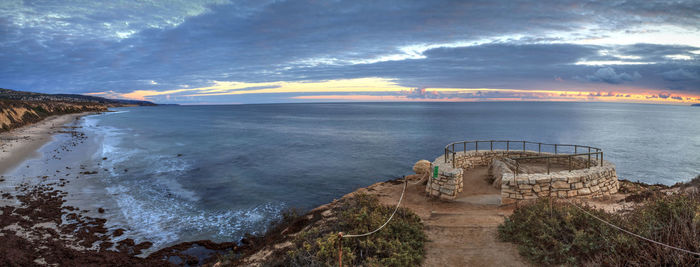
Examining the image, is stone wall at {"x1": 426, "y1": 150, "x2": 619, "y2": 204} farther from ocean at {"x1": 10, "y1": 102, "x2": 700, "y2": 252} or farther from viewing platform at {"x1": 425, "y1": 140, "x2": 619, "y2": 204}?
ocean at {"x1": 10, "y1": 102, "x2": 700, "y2": 252}

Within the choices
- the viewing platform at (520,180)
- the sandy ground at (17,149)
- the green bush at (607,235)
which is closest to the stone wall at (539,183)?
the viewing platform at (520,180)

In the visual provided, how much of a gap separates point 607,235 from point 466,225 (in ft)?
11.9

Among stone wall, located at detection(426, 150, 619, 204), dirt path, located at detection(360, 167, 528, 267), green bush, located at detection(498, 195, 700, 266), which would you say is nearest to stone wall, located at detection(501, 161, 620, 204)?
stone wall, located at detection(426, 150, 619, 204)

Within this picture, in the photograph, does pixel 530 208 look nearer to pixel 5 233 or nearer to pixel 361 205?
pixel 361 205

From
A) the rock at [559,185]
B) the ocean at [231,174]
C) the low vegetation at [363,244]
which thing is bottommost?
the ocean at [231,174]

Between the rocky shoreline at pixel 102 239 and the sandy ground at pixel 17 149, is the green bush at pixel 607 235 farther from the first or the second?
the sandy ground at pixel 17 149

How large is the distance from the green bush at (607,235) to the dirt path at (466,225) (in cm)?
55

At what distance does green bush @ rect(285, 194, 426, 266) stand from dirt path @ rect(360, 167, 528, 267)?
0.48 metres

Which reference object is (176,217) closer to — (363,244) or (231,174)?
(231,174)

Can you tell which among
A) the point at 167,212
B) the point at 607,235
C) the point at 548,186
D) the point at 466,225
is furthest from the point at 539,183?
the point at 167,212

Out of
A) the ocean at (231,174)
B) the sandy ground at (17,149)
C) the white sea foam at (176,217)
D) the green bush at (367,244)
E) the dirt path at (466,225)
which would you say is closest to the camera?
the green bush at (367,244)

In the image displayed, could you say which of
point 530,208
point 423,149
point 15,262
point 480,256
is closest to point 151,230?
point 15,262

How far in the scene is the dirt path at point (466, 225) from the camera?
7.16 meters

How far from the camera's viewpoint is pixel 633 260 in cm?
559
